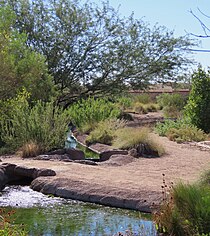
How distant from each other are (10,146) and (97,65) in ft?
45.1

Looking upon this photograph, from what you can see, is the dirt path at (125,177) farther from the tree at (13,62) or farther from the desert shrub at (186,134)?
the desert shrub at (186,134)

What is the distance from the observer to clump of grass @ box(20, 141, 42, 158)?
14203 mm

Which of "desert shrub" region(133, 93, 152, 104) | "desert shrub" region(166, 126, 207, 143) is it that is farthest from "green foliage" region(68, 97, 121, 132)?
"desert shrub" region(133, 93, 152, 104)

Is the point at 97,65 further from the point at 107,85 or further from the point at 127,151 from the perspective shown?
the point at 127,151

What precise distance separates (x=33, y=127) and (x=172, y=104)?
1845 centimetres

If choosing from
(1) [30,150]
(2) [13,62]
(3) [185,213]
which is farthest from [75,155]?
(3) [185,213]

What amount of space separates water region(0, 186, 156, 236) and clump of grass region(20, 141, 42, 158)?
436cm

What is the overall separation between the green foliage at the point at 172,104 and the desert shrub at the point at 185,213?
22632mm

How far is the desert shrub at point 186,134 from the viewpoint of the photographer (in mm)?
18203

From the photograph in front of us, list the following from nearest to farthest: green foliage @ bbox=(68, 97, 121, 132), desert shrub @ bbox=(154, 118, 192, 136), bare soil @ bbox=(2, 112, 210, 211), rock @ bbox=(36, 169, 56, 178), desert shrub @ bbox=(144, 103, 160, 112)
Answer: bare soil @ bbox=(2, 112, 210, 211)
rock @ bbox=(36, 169, 56, 178)
desert shrub @ bbox=(154, 118, 192, 136)
green foliage @ bbox=(68, 97, 121, 132)
desert shrub @ bbox=(144, 103, 160, 112)

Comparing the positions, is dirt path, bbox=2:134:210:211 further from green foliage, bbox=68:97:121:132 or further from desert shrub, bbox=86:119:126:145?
green foliage, bbox=68:97:121:132

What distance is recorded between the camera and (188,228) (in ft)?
20.4

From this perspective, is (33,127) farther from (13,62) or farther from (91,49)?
(91,49)

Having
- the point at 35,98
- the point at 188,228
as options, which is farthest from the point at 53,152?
the point at 188,228
